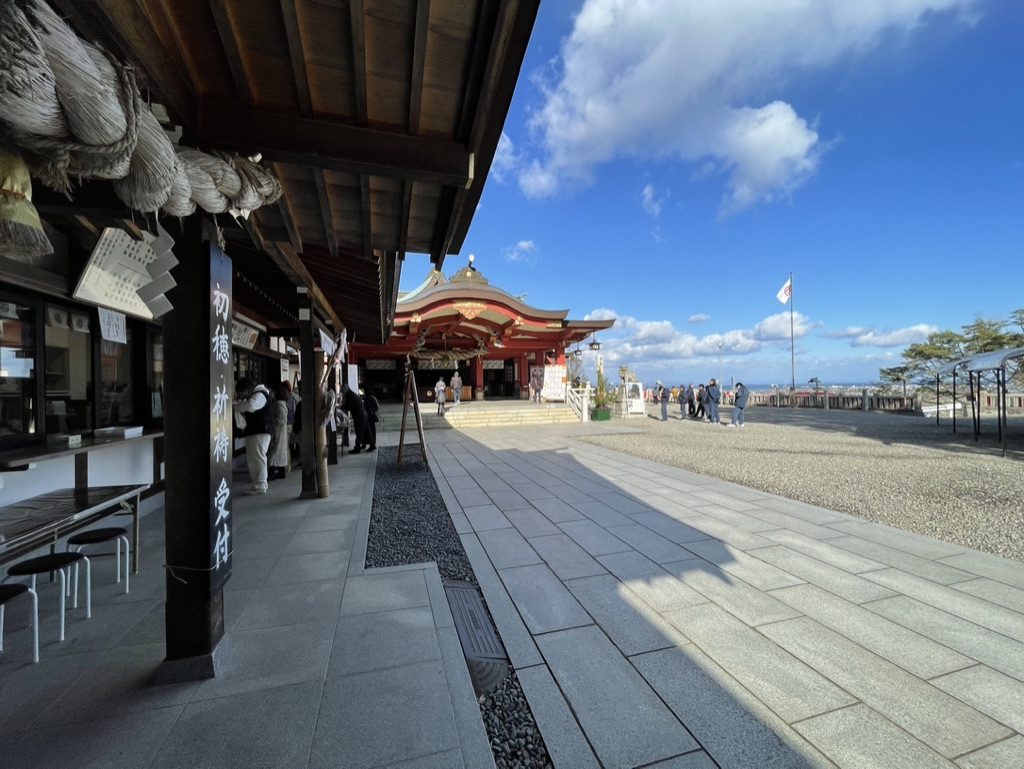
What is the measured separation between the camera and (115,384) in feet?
15.0

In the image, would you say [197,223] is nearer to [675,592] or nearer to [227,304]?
[227,304]

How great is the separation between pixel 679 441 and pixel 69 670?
428 inches

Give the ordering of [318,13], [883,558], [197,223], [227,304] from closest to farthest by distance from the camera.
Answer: [318,13]
[197,223]
[227,304]
[883,558]

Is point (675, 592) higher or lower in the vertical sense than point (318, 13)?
lower

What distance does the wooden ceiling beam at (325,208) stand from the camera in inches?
98.0

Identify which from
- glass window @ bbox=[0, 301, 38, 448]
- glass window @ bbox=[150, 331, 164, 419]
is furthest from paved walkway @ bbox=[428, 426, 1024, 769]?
glass window @ bbox=[150, 331, 164, 419]

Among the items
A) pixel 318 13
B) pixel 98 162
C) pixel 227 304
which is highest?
pixel 318 13

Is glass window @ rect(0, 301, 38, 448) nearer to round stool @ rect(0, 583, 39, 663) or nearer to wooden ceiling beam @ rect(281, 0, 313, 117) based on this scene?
round stool @ rect(0, 583, 39, 663)

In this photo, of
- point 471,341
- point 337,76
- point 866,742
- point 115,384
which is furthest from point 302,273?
point 471,341

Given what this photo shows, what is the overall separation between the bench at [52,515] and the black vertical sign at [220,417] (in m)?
1.14

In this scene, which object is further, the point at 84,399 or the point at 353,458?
the point at 353,458

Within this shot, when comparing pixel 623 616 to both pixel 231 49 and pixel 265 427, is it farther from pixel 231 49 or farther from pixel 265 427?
pixel 265 427

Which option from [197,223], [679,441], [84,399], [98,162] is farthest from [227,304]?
[679,441]

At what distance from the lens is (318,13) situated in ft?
5.06
